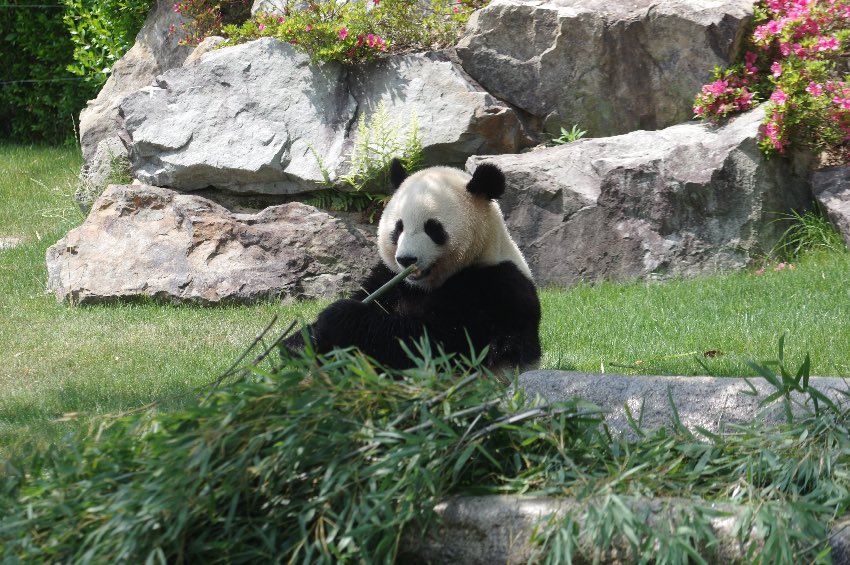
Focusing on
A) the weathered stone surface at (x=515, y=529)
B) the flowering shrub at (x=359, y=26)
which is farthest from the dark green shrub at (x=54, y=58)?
the weathered stone surface at (x=515, y=529)

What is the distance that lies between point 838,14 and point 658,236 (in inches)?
117

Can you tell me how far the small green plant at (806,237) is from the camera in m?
8.27

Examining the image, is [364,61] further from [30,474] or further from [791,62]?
[30,474]

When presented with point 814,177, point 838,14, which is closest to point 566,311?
point 814,177

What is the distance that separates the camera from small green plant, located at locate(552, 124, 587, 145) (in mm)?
9266

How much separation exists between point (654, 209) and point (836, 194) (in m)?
1.52

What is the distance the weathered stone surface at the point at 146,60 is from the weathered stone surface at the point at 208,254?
130 inches

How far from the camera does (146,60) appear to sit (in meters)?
12.7

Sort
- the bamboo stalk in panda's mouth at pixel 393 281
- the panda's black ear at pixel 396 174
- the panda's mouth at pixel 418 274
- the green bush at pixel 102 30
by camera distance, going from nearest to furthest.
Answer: the bamboo stalk in panda's mouth at pixel 393 281, the panda's mouth at pixel 418 274, the panda's black ear at pixel 396 174, the green bush at pixel 102 30

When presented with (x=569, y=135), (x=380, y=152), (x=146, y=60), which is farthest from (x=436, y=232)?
(x=146, y=60)

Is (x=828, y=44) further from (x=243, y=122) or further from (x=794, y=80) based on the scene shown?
(x=243, y=122)

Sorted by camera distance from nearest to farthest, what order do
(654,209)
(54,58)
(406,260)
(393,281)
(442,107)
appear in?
(393,281) → (406,260) → (654,209) → (442,107) → (54,58)

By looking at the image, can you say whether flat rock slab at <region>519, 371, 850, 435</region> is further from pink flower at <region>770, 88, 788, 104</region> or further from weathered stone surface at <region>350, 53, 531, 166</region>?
weathered stone surface at <region>350, 53, 531, 166</region>

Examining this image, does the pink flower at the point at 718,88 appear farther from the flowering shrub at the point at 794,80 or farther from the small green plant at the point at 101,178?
the small green plant at the point at 101,178
